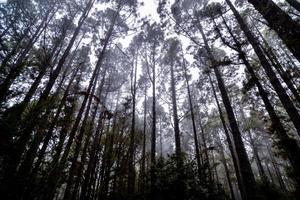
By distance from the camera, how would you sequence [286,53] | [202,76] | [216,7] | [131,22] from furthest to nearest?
[286,53]
[202,76]
[131,22]
[216,7]

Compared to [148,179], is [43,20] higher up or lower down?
higher up

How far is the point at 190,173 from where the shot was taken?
8242 millimetres

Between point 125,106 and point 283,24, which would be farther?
point 125,106

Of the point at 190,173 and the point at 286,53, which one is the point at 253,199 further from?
the point at 286,53

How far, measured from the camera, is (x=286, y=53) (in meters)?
19.0

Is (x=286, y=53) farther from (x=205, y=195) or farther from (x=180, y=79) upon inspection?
(x=205, y=195)

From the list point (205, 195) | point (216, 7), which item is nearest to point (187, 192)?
point (205, 195)

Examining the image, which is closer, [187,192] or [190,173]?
[187,192]

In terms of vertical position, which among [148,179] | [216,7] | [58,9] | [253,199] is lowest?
[253,199]

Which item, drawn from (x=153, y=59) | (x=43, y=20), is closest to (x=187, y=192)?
(x=153, y=59)

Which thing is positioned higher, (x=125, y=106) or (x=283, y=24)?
(x=125, y=106)

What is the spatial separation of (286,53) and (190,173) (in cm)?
1752

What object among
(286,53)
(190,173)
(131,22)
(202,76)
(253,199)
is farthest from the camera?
(286,53)

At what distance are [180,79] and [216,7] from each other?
8.66m
